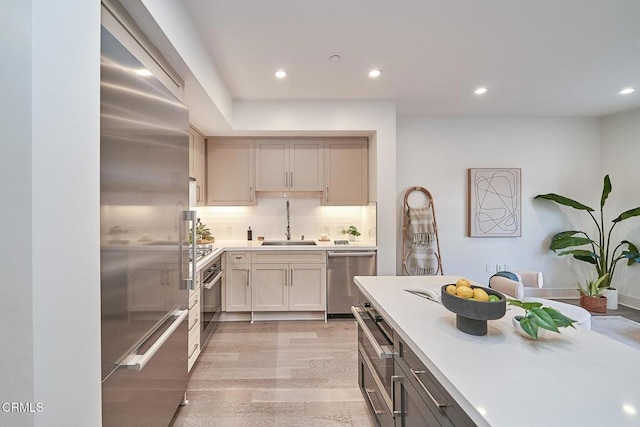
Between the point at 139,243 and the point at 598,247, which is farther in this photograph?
the point at 598,247

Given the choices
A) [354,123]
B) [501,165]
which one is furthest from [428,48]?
[501,165]

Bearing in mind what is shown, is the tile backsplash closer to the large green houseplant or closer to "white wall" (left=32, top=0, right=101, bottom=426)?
the large green houseplant

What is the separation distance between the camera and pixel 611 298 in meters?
3.85

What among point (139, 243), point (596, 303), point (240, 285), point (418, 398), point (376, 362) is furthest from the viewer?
point (596, 303)

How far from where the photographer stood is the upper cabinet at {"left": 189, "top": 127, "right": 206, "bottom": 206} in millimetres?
3279

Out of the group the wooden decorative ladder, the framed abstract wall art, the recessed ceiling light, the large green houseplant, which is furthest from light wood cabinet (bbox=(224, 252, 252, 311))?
the large green houseplant

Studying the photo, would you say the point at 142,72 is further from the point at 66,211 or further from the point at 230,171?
the point at 230,171

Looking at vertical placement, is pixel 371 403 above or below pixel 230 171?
A: below

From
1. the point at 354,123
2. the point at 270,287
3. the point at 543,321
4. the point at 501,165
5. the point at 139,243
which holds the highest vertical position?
the point at 354,123

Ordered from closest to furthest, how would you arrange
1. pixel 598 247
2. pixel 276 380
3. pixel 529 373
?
pixel 529 373 < pixel 276 380 < pixel 598 247

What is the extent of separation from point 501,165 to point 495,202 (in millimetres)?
558

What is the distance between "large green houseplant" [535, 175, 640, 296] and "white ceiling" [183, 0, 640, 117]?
4.31 feet

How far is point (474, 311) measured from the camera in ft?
3.35

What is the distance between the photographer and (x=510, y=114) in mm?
4109
